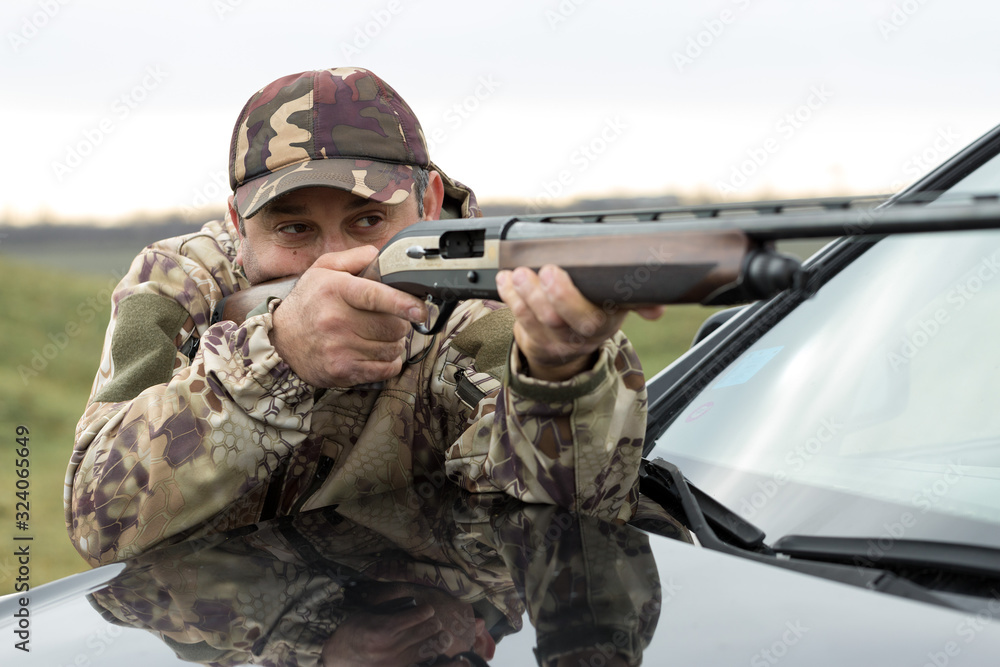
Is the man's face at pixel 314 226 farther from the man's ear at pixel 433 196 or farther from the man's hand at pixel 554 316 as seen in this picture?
the man's hand at pixel 554 316

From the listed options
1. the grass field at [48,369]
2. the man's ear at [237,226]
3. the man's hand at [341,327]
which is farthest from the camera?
the grass field at [48,369]

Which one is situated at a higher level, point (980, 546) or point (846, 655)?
point (980, 546)

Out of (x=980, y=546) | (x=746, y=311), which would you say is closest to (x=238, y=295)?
(x=746, y=311)

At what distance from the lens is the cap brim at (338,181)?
2.31 meters

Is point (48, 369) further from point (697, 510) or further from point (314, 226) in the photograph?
point (697, 510)

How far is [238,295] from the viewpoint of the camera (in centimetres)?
246

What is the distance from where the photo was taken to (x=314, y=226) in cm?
246

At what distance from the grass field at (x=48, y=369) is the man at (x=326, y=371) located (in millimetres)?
1426

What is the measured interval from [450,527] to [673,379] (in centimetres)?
78

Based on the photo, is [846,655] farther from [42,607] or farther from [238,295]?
[238,295]

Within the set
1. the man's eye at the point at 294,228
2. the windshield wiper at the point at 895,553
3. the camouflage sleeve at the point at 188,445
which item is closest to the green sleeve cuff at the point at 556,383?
the windshield wiper at the point at 895,553

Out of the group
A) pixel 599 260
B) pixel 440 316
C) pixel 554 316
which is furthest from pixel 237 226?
pixel 599 260

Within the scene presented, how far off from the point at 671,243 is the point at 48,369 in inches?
510

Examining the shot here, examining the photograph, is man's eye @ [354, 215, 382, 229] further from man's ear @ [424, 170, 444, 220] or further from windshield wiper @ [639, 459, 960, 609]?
windshield wiper @ [639, 459, 960, 609]
